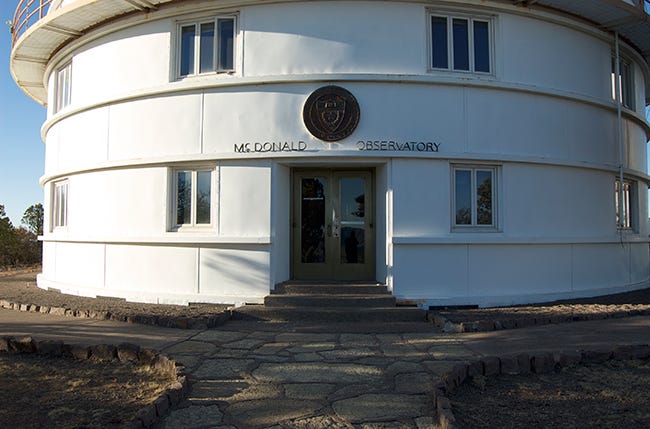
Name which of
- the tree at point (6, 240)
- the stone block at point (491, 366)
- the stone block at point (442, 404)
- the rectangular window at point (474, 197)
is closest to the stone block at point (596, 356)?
the stone block at point (491, 366)

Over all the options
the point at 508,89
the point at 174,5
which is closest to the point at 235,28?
the point at 174,5

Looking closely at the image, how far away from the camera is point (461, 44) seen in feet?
33.7

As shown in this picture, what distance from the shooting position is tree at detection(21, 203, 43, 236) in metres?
26.1

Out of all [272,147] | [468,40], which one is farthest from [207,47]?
[468,40]

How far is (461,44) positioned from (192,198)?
236 inches

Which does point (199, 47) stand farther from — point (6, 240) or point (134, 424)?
point (6, 240)

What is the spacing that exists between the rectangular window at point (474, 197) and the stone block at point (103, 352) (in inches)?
249

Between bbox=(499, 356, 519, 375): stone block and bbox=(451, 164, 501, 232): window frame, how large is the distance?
4.23 meters

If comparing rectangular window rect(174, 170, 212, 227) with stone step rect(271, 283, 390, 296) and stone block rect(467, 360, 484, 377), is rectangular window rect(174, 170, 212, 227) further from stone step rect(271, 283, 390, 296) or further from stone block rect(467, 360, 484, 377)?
stone block rect(467, 360, 484, 377)

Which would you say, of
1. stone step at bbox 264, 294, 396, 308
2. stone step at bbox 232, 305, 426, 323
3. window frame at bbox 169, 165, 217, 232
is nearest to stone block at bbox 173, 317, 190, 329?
stone step at bbox 232, 305, 426, 323

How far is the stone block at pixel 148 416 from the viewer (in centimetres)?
411

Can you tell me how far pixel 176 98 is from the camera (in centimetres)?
1029

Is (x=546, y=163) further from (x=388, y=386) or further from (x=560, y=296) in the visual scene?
(x=388, y=386)

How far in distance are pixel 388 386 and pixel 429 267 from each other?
457cm
